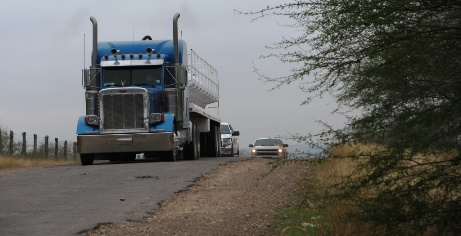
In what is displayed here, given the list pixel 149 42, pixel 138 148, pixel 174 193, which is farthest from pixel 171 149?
pixel 174 193

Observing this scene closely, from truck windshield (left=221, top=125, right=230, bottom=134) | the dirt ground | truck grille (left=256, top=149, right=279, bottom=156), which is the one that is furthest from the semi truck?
truck windshield (left=221, top=125, right=230, bottom=134)

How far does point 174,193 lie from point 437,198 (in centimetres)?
795

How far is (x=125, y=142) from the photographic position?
2744 centimetres

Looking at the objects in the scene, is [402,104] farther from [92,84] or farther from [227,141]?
[227,141]

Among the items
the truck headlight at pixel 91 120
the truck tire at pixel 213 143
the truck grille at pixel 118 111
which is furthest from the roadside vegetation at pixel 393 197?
the truck tire at pixel 213 143

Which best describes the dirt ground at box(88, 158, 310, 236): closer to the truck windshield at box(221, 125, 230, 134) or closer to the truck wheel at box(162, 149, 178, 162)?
the truck wheel at box(162, 149, 178, 162)

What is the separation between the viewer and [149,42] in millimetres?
29469

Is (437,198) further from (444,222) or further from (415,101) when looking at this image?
(415,101)

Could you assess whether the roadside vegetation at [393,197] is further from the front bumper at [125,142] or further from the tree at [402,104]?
the front bumper at [125,142]

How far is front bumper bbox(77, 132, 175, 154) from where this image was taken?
27359 millimetres

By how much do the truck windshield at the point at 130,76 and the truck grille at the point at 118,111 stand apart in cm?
65

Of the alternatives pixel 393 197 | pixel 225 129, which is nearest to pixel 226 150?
pixel 225 129

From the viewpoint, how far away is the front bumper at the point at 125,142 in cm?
2736

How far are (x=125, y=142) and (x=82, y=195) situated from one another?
11.4m
